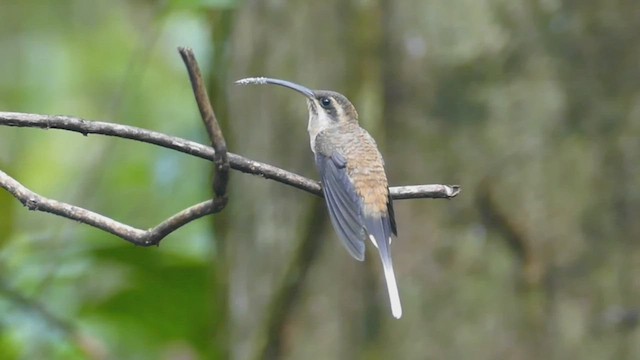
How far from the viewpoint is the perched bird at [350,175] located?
1.53 meters

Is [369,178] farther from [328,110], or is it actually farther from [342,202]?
[328,110]

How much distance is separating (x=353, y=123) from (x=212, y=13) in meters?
1.75

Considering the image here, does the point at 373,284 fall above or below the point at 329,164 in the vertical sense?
below

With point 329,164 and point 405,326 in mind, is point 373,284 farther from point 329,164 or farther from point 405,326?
point 329,164

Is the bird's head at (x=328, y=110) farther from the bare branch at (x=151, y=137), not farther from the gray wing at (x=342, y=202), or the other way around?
the bare branch at (x=151, y=137)

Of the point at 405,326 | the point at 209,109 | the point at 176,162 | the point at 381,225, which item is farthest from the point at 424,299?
the point at 176,162

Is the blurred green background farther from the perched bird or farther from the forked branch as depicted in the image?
the forked branch

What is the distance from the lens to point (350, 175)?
186 cm

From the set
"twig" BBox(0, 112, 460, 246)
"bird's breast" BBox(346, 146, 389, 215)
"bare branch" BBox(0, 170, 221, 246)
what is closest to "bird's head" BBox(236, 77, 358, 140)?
"bird's breast" BBox(346, 146, 389, 215)

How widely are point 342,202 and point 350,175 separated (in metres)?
0.21

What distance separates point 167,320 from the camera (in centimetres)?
348

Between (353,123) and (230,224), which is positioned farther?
(230,224)

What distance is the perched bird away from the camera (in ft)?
5.03

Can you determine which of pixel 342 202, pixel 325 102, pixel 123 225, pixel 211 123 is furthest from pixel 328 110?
pixel 211 123
